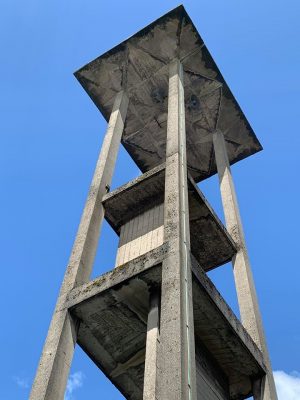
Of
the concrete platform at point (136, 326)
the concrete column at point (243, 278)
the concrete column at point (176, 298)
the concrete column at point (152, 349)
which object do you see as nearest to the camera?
the concrete column at point (176, 298)

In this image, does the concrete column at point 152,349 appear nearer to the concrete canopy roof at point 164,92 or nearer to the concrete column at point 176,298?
the concrete column at point 176,298

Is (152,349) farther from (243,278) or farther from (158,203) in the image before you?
(158,203)

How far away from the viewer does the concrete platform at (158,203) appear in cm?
1150

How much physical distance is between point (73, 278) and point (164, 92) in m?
8.52

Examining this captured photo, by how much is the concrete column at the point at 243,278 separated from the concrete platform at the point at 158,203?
0.47 metres

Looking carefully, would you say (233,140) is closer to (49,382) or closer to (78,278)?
(78,278)

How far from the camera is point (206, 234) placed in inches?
472

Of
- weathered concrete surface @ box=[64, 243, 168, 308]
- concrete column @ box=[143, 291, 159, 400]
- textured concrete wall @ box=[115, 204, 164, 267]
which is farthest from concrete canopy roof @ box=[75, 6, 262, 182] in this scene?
concrete column @ box=[143, 291, 159, 400]

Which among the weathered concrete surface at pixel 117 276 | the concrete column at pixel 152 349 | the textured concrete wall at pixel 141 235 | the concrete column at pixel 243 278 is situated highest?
the weathered concrete surface at pixel 117 276

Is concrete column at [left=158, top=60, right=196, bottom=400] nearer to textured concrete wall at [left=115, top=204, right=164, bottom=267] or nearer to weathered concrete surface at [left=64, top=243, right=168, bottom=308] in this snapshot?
weathered concrete surface at [left=64, top=243, right=168, bottom=308]

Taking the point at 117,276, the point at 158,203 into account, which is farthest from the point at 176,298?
the point at 158,203

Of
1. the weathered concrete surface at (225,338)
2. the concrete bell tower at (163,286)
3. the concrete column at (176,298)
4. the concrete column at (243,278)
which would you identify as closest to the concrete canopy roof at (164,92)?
the concrete bell tower at (163,286)

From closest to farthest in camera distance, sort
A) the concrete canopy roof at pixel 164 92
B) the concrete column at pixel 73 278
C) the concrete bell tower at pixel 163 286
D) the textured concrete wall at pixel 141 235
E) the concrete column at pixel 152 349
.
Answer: the concrete column at pixel 152 349
the concrete bell tower at pixel 163 286
the concrete column at pixel 73 278
the textured concrete wall at pixel 141 235
the concrete canopy roof at pixel 164 92

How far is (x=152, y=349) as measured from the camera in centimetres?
773
